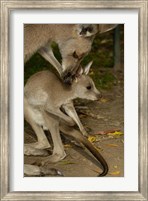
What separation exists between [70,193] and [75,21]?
1.14 m

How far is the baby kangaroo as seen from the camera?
5.45 m

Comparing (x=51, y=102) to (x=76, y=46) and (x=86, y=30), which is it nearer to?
(x=76, y=46)

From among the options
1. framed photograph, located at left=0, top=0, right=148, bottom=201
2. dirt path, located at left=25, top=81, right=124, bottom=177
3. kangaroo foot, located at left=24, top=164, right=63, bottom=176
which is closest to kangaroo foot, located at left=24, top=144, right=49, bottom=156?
dirt path, located at left=25, top=81, right=124, bottom=177

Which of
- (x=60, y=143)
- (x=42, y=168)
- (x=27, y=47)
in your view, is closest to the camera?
(x=42, y=168)

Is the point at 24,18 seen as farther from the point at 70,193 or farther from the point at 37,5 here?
the point at 70,193

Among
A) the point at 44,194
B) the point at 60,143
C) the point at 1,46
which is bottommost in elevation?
the point at 44,194

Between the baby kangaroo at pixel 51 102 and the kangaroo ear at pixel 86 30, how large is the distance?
1.12ft

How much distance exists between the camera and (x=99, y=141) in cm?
572

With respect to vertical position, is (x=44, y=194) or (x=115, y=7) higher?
(x=115, y=7)

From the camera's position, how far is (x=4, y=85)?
4.23 m

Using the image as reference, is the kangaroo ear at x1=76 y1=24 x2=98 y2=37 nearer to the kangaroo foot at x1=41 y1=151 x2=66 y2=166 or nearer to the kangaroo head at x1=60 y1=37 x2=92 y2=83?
the kangaroo head at x1=60 y1=37 x2=92 y2=83

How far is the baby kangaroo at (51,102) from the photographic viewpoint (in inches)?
214

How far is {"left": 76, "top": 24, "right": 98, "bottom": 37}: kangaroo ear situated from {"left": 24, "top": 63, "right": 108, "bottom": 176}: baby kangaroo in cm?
34

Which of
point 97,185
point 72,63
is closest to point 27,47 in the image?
point 72,63
